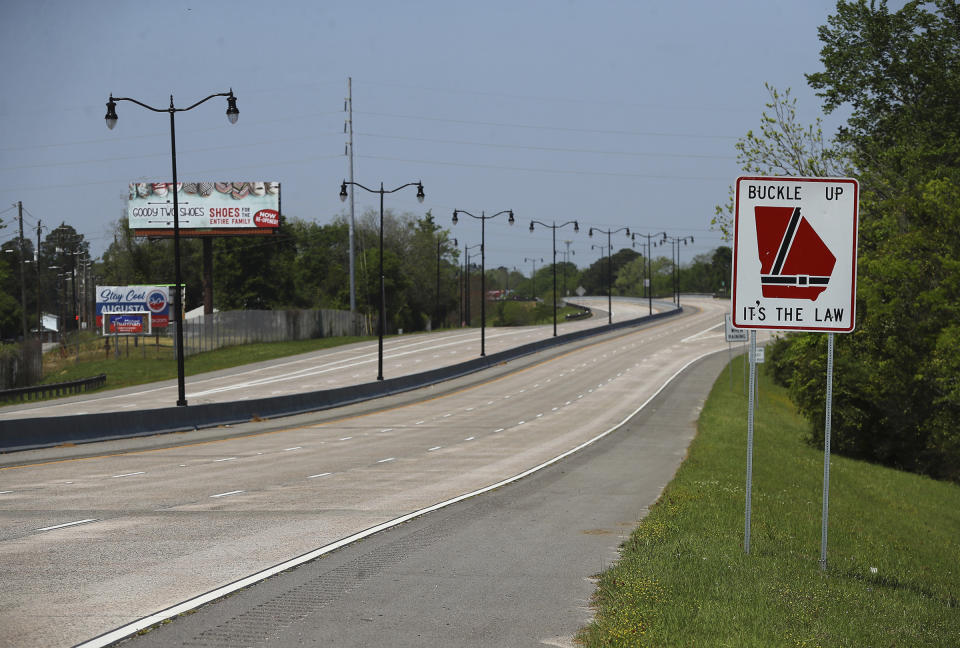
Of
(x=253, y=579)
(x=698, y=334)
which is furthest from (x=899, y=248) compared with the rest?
(x=698, y=334)

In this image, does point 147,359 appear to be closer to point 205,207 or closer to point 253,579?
point 205,207

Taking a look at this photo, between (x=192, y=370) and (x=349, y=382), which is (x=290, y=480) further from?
(x=192, y=370)

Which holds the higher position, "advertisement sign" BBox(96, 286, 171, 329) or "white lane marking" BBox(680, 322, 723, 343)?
"advertisement sign" BBox(96, 286, 171, 329)

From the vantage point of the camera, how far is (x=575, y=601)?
8.74 meters

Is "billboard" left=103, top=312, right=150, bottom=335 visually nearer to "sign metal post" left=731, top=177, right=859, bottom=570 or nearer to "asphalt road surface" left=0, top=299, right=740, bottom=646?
"asphalt road surface" left=0, top=299, right=740, bottom=646

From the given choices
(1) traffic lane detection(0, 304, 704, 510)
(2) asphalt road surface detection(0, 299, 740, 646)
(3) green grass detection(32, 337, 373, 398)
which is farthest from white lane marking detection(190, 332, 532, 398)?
(2) asphalt road surface detection(0, 299, 740, 646)

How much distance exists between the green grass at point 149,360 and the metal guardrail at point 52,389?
3.44 ft

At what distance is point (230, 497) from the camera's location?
52.9 ft

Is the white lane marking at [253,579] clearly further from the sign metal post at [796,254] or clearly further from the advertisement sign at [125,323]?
the advertisement sign at [125,323]

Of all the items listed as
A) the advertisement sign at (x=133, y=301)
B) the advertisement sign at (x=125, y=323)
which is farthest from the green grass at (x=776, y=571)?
the advertisement sign at (x=125, y=323)

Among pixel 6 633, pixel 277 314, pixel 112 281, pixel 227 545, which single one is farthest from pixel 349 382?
pixel 112 281

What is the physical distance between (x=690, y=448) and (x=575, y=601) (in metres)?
19.0

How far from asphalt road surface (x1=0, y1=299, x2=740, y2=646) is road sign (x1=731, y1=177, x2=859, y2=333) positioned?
3.39 m

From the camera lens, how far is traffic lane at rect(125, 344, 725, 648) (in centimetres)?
750
